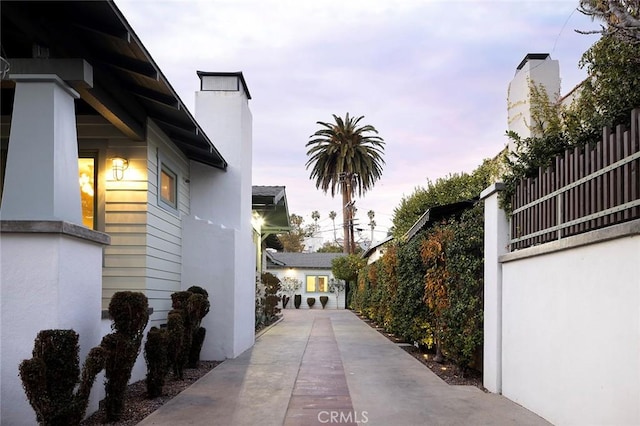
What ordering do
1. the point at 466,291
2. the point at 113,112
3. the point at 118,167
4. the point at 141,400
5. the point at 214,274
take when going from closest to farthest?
1. the point at 141,400
2. the point at 113,112
3. the point at 118,167
4. the point at 466,291
5. the point at 214,274

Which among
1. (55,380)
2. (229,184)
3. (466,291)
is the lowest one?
(55,380)

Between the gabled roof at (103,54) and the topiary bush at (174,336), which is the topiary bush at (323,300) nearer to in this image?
the gabled roof at (103,54)

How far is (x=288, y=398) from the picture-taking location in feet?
22.2

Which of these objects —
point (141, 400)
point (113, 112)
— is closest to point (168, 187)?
point (113, 112)

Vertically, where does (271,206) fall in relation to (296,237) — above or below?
above

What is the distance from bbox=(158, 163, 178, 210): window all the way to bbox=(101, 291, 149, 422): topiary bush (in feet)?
10.7

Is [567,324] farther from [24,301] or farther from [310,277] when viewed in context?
[310,277]

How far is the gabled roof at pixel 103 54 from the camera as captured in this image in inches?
198

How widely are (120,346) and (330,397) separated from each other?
2.71 m

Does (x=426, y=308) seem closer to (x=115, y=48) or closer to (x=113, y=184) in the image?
(x=113, y=184)

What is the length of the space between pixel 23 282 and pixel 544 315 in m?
4.96

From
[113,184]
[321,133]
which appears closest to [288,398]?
[113,184]

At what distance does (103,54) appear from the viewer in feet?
19.9

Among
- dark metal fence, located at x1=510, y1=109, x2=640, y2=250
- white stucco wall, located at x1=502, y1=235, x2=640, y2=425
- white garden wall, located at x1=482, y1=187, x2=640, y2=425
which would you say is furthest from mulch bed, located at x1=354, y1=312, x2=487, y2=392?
dark metal fence, located at x1=510, y1=109, x2=640, y2=250
